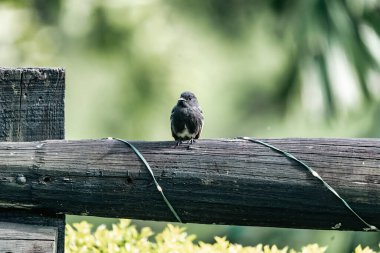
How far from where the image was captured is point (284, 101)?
15.2 m

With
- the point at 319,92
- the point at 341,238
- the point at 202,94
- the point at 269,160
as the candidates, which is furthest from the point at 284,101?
the point at 269,160

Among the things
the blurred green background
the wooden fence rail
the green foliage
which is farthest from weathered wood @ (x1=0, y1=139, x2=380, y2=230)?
the blurred green background

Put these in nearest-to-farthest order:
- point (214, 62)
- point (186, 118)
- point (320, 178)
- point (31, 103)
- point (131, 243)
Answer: point (320, 178) < point (31, 103) < point (131, 243) < point (186, 118) < point (214, 62)

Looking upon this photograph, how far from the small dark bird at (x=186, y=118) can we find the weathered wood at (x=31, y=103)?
1.32m

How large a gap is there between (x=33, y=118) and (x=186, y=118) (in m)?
1.39

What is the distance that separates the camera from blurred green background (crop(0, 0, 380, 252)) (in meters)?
10.6

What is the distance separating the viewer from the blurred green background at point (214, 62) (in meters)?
10.6

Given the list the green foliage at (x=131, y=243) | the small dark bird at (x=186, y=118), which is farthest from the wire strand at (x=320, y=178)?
the small dark bird at (x=186, y=118)

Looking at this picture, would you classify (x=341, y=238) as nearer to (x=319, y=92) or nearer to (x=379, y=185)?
(x=319, y=92)

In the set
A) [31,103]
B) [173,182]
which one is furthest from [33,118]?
[173,182]

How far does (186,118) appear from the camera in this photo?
4.76 metres

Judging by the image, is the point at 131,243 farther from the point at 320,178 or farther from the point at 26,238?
the point at 320,178

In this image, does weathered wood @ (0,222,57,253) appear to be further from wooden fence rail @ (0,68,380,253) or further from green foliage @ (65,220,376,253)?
green foliage @ (65,220,376,253)

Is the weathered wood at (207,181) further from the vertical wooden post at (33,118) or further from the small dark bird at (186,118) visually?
the small dark bird at (186,118)
